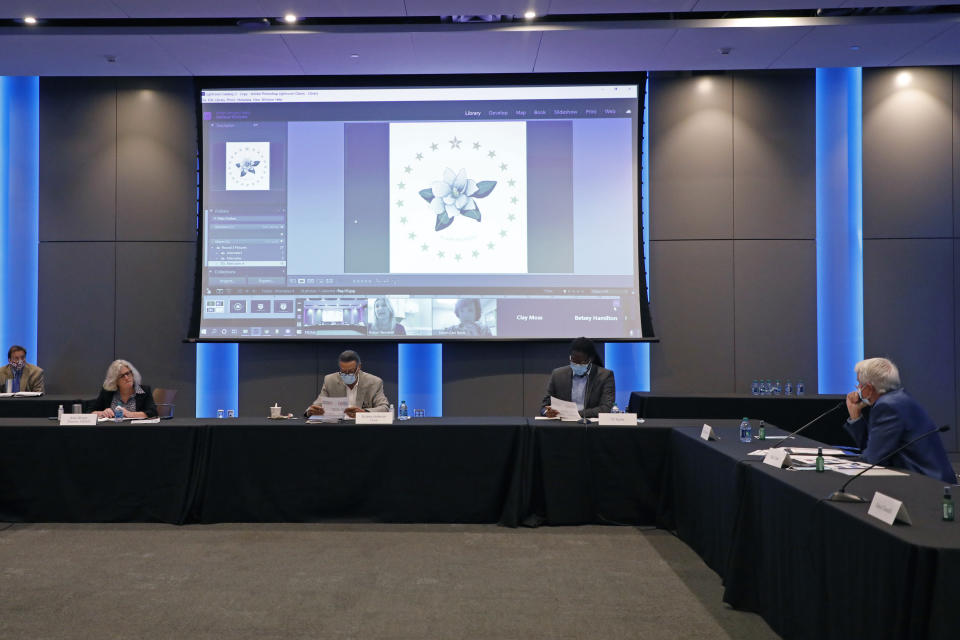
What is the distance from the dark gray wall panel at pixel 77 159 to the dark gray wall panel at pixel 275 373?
1.80 metres

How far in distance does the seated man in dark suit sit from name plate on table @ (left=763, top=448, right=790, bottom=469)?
6.26 meters


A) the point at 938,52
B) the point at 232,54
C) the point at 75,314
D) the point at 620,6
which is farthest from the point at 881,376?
the point at 75,314

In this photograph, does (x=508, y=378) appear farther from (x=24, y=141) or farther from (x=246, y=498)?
(x=24, y=141)

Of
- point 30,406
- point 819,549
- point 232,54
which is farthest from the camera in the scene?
point 232,54

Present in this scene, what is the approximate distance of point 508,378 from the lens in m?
7.15

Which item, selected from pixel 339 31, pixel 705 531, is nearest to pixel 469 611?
pixel 705 531

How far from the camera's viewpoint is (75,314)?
7250 mm

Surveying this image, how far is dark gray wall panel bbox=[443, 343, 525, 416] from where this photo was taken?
714 cm

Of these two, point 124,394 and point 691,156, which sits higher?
point 691,156

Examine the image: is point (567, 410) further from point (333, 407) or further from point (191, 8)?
point (191, 8)

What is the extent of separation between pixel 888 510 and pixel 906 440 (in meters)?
1.36

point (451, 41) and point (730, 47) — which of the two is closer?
point (451, 41)

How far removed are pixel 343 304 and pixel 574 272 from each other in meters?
2.08

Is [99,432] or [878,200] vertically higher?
[878,200]
